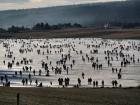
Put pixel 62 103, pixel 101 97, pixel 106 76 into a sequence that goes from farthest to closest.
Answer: pixel 106 76 < pixel 101 97 < pixel 62 103

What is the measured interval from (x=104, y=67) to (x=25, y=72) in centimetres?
1635

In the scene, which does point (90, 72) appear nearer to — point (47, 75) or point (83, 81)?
point (47, 75)

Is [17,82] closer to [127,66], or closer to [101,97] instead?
[101,97]

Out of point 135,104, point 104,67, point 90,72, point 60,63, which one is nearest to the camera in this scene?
point 135,104

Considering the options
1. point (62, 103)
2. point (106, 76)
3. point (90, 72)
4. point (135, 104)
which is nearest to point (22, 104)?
point (62, 103)

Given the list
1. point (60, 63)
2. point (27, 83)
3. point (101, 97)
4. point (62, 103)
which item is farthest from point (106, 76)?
point (62, 103)

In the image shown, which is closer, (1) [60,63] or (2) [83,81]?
(2) [83,81]

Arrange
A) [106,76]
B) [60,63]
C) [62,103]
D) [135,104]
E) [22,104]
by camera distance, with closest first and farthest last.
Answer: [22,104] < [62,103] < [135,104] < [106,76] < [60,63]

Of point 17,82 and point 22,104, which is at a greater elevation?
point 22,104

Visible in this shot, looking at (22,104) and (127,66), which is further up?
(22,104)

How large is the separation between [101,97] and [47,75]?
34048 mm

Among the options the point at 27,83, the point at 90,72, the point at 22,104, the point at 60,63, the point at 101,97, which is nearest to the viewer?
the point at 22,104

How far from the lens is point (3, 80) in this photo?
59.7 metres

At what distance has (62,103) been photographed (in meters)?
28.0
